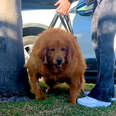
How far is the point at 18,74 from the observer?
426 centimetres

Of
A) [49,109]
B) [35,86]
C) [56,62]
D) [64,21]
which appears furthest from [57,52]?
[64,21]

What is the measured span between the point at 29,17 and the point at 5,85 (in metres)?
2.67

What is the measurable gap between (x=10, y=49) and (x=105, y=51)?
50.1 inches

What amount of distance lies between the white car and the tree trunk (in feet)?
6.98

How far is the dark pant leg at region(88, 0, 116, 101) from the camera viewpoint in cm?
390

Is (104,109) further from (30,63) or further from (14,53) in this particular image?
(14,53)

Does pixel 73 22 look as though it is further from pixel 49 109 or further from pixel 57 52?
pixel 49 109

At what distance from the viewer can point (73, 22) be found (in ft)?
20.4

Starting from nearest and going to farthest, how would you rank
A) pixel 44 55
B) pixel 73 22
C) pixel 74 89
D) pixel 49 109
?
pixel 49 109 < pixel 44 55 < pixel 74 89 < pixel 73 22

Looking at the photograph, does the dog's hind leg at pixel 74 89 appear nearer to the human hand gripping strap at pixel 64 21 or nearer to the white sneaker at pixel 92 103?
the white sneaker at pixel 92 103

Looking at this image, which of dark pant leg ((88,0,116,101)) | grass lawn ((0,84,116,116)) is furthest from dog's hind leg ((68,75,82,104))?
dark pant leg ((88,0,116,101))

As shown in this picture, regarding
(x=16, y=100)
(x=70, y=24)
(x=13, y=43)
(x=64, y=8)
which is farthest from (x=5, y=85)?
(x=70, y=24)

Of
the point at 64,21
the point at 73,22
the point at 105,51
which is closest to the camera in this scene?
the point at 105,51

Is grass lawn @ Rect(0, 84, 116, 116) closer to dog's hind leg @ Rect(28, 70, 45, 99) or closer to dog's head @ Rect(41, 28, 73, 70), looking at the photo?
dog's hind leg @ Rect(28, 70, 45, 99)
